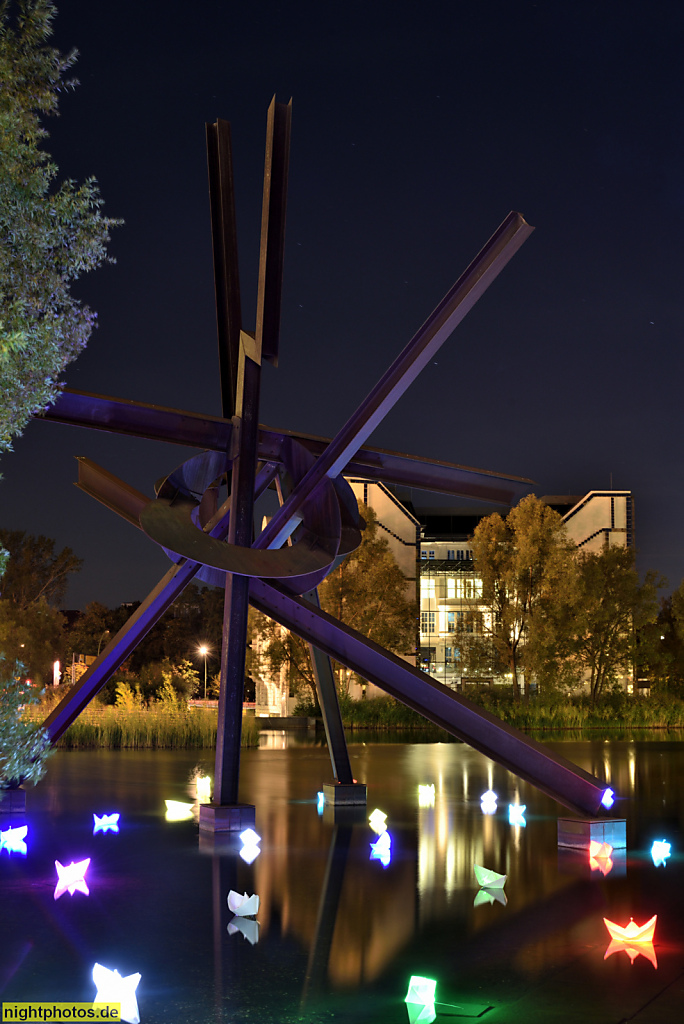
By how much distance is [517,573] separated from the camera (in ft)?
117

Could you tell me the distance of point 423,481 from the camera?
44.5ft

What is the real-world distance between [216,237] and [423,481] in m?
4.47

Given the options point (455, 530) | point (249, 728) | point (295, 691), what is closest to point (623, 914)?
point (249, 728)

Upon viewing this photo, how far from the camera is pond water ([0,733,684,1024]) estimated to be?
18.2ft

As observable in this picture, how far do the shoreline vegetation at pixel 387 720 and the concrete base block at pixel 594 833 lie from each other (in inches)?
571

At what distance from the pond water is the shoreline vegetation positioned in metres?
9.46

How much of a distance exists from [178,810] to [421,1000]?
329 inches

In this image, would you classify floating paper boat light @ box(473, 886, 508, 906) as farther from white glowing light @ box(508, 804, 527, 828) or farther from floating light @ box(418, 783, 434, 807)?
floating light @ box(418, 783, 434, 807)

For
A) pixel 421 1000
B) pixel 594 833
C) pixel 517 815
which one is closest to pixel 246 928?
pixel 421 1000

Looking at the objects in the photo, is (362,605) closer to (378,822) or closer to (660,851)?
(378,822)

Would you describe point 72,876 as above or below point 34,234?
below

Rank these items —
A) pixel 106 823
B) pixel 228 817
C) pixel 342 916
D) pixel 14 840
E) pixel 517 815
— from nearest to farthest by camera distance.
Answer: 1. pixel 342 916
2. pixel 14 840
3. pixel 228 817
4. pixel 106 823
5. pixel 517 815

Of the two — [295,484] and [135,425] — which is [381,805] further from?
[135,425]

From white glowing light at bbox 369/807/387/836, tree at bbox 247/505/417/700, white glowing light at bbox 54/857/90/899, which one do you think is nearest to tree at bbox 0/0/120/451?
white glowing light at bbox 54/857/90/899
